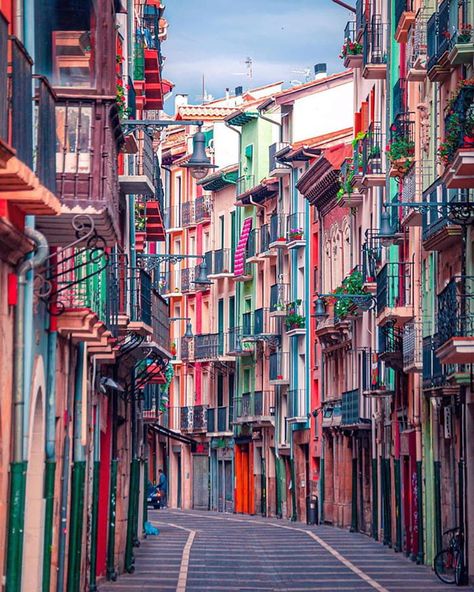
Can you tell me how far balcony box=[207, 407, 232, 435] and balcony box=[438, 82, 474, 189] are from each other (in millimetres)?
53127

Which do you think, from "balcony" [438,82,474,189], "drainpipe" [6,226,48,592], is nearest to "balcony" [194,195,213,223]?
"balcony" [438,82,474,189]

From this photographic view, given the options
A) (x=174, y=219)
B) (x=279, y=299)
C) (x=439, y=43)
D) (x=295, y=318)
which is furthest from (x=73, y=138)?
(x=174, y=219)

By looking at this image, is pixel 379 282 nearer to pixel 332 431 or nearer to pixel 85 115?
pixel 332 431

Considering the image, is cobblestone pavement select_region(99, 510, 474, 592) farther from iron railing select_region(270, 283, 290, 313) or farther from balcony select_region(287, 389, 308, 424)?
iron railing select_region(270, 283, 290, 313)

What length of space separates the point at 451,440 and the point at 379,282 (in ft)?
30.3

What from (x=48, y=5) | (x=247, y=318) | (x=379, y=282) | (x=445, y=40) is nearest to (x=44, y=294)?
(x=48, y=5)

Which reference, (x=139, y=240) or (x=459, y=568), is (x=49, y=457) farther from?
(x=139, y=240)

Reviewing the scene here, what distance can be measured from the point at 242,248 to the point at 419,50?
134ft

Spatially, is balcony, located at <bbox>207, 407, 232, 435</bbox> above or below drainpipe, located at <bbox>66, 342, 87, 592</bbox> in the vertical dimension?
above

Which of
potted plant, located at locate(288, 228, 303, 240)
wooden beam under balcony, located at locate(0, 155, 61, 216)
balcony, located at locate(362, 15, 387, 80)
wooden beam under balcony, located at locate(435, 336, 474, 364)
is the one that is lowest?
wooden beam under balcony, located at locate(435, 336, 474, 364)

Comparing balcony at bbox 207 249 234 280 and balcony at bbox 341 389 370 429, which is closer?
balcony at bbox 341 389 370 429

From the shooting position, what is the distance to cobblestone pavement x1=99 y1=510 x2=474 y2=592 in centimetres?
3084

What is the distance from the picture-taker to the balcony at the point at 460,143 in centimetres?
2647

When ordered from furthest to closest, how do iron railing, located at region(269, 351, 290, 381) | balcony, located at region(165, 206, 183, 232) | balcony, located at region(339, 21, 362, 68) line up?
balcony, located at region(165, 206, 183, 232)
iron railing, located at region(269, 351, 290, 381)
balcony, located at region(339, 21, 362, 68)
